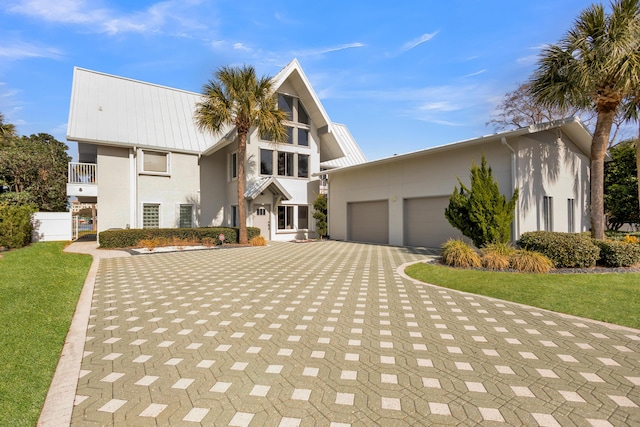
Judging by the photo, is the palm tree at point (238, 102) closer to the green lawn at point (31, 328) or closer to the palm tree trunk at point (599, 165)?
the green lawn at point (31, 328)

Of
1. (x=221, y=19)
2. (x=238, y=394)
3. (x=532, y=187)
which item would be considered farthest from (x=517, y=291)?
(x=221, y=19)

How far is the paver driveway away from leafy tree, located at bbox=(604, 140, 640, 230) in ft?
64.2

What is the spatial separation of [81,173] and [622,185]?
103ft

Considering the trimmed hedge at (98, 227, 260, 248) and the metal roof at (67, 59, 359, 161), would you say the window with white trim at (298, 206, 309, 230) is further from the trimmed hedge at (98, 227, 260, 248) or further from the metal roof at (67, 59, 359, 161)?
the metal roof at (67, 59, 359, 161)

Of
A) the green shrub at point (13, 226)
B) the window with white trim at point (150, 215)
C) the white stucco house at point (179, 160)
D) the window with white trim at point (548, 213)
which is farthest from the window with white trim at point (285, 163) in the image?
the window with white trim at point (548, 213)

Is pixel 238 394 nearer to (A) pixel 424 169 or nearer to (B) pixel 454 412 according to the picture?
(B) pixel 454 412

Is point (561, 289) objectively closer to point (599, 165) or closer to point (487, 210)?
point (487, 210)

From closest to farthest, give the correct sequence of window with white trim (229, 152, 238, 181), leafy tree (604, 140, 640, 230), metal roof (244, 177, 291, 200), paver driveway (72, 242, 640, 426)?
paver driveway (72, 242, 640, 426) → metal roof (244, 177, 291, 200) → leafy tree (604, 140, 640, 230) → window with white trim (229, 152, 238, 181)

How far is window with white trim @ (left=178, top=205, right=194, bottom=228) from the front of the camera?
19391 millimetres

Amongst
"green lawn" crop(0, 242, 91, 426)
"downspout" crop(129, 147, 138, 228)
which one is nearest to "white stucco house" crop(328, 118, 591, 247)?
"downspout" crop(129, 147, 138, 228)

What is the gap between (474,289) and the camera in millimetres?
7242

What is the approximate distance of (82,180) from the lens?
17.5 m

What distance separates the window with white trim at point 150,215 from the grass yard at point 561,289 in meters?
15.2

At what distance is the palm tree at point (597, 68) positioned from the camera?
9.91 metres
